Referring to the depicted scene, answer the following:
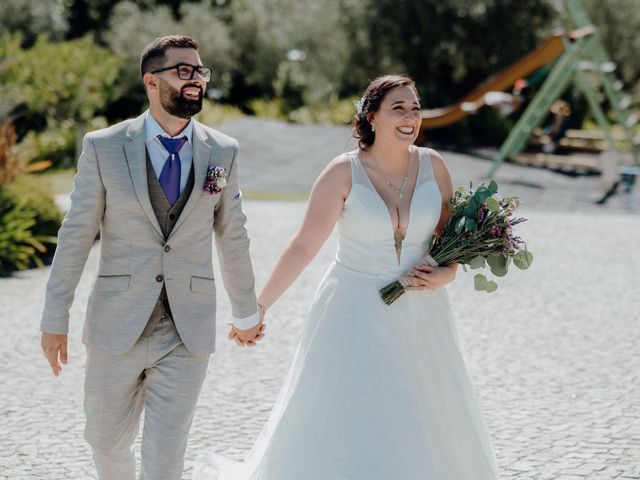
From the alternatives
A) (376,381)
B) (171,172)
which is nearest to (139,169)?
(171,172)

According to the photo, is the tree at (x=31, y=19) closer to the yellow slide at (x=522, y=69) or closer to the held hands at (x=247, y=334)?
the yellow slide at (x=522, y=69)

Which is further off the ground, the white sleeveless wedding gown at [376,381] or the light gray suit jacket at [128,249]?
the light gray suit jacket at [128,249]

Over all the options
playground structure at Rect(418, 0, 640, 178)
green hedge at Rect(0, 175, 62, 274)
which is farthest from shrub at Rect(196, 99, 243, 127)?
green hedge at Rect(0, 175, 62, 274)

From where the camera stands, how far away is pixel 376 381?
159 inches

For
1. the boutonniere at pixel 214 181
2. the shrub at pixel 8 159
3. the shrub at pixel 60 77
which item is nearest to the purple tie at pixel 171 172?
the boutonniere at pixel 214 181

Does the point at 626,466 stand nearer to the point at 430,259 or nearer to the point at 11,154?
the point at 430,259

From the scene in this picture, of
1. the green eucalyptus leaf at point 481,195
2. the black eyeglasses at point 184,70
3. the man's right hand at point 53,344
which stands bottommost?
the man's right hand at point 53,344

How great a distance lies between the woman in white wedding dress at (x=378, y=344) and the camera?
3998 millimetres

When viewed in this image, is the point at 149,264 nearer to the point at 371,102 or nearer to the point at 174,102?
the point at 174,102

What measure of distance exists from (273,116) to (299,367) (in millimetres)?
24224

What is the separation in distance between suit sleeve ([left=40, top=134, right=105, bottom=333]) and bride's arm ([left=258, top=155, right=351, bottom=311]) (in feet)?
3.05

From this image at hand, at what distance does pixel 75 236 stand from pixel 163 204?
350 mm

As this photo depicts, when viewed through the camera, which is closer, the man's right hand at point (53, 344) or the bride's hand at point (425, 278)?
the man's right hand at point (53, 344)

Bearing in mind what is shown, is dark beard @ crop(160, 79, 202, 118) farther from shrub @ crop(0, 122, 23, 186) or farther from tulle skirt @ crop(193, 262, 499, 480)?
shrub @ crop(0, 122, 23, 186)
